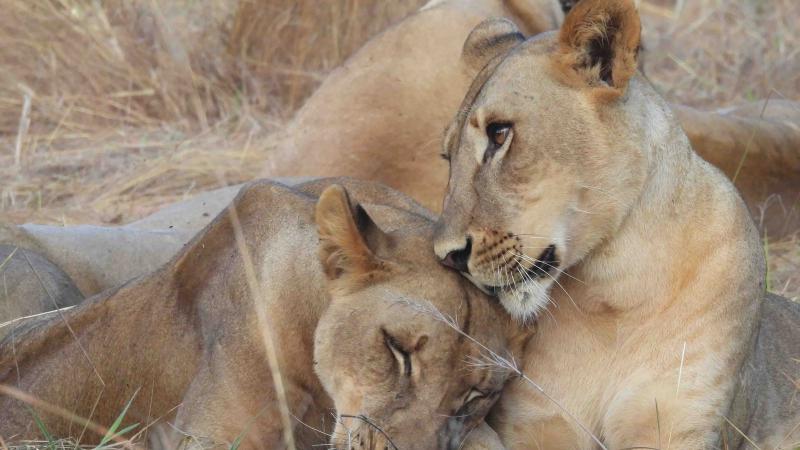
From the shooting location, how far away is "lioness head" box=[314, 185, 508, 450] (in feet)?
9.16

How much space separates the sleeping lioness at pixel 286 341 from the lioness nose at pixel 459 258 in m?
0.03

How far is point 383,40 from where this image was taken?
5355 millimetres

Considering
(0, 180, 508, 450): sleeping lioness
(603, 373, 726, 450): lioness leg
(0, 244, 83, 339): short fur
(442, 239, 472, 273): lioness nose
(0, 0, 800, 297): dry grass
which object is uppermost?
(442, 239, 472, 273): lioness nose

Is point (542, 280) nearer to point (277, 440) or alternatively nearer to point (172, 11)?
point (277, 440)

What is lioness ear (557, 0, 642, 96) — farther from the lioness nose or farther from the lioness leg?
the lioness leg

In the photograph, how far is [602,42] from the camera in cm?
295

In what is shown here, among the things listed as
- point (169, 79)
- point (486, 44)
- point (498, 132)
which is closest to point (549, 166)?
point (498, 132)

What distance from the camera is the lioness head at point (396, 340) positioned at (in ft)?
9.16

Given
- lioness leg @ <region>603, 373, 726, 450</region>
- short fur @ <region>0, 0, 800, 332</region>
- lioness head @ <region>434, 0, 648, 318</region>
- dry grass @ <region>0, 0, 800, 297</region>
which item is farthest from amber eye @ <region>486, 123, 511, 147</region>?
dry grass @ <region>0, 0, 800, 297</region>

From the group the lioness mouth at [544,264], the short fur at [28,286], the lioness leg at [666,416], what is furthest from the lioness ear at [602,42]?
the short fur at [28,286]

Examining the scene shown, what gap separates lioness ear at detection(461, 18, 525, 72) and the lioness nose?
30.2 inches

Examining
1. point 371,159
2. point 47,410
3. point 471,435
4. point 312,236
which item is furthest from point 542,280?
point 371,159

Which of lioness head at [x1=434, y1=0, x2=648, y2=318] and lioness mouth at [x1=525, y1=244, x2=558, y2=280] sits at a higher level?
lioness head at [x1=434, y1=0, x2=648, y2=318]

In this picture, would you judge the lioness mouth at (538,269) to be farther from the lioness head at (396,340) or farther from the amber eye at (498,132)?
the amber eye at (498,132)
